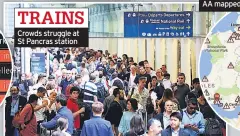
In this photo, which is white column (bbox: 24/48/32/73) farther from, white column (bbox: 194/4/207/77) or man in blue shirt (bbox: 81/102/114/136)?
white column (bbox: 194/4/207/77)

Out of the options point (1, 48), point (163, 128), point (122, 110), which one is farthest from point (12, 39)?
point (163, 128)

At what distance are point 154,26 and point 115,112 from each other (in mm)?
982

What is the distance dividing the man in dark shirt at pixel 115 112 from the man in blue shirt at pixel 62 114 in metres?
0.38

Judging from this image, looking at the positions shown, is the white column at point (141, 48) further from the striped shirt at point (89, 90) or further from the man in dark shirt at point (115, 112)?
the striped shirt at point (89, 90)

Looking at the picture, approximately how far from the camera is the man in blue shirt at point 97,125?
5.93 meters

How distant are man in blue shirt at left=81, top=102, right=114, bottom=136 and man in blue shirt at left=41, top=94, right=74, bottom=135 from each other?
15cm

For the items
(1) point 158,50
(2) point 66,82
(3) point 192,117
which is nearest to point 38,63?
(2) point 66,82

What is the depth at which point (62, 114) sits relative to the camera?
5.95 metres

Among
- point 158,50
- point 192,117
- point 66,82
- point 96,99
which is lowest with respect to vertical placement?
point 192,117

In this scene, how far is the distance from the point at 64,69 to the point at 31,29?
54 cm

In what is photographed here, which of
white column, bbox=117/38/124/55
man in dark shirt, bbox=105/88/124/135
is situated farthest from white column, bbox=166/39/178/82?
man in dark shirt, bbox=105/88/124/135

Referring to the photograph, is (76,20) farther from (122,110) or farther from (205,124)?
(205,124)

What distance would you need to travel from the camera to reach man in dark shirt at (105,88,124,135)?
5.94 m

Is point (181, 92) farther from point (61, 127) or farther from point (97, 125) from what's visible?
point (61, 127)
